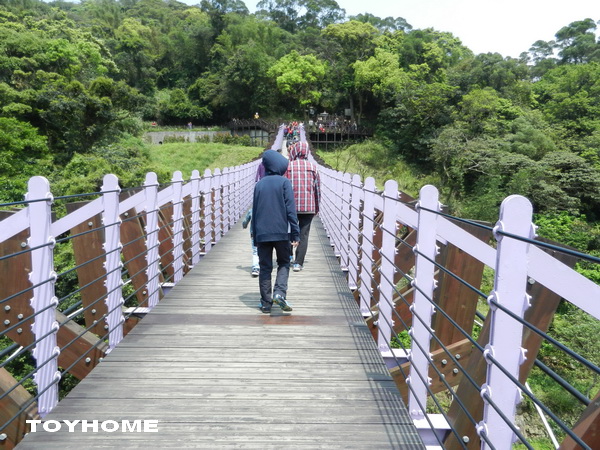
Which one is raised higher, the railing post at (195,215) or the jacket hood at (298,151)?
the jacket hood at (298,151)

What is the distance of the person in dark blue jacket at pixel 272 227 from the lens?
432cm

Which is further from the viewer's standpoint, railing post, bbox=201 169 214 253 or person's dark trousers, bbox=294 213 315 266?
railing post, bbox=201 169 214 253

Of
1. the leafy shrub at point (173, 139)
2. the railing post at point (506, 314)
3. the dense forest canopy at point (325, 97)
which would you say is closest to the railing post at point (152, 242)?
the railing post at point (506, 314)

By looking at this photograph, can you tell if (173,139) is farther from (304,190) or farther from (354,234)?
(354,234)

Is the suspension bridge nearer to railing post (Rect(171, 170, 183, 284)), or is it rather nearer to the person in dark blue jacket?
the person in dark blue jacket

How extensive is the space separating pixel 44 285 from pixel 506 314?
242 cm

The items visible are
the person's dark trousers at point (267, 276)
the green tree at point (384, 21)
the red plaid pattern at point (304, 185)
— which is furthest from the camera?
the green tree at point (384, 21)

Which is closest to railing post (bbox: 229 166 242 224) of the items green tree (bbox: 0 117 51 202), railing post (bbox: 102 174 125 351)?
railing post (bbox: 102 174 125 351)

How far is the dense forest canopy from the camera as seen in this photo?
23328mm

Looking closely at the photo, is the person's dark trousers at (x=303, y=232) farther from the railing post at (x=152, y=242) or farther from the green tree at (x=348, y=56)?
the green tree at (x=348, y=56)

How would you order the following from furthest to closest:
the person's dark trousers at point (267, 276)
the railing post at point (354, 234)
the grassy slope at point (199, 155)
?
1. the grassy slope at point (199, 155)
2. the railing post at point (354, 234)
3. the person's dark trousers at point (267, 276)

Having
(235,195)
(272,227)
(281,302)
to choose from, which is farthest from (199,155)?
(281,302)

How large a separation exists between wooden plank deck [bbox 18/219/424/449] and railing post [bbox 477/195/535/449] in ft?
2.48

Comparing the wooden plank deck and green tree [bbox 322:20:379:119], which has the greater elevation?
green tree [bbox 322:20:379:119]
